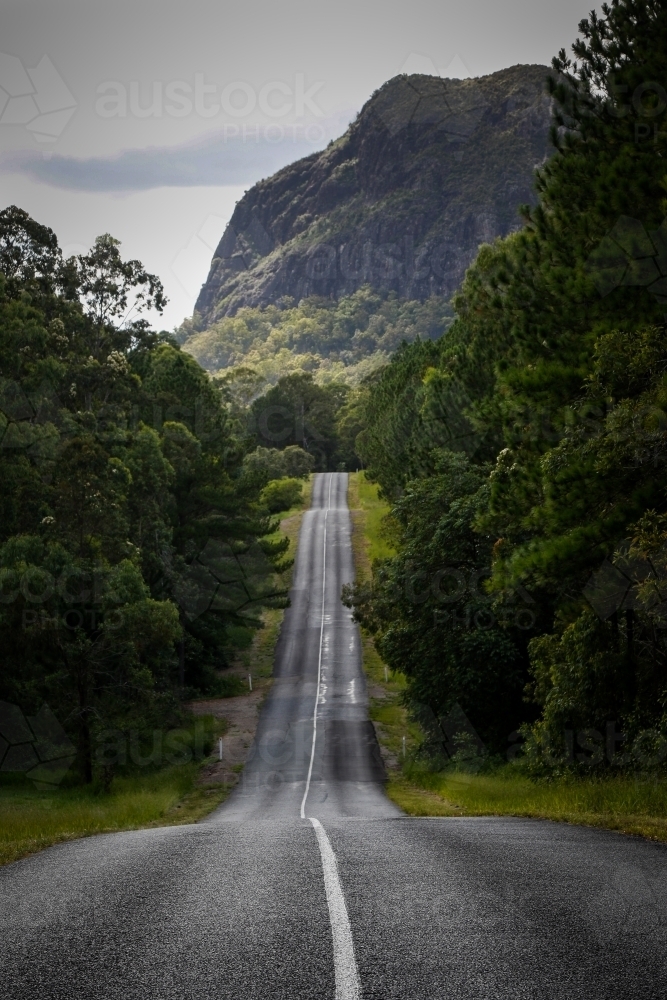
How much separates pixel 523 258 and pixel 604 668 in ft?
27.8

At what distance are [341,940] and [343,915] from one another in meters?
0.64

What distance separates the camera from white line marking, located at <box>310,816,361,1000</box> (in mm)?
5153

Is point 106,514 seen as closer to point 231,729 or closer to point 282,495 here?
point 231,729

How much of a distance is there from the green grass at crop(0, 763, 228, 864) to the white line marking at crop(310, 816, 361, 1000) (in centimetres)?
628

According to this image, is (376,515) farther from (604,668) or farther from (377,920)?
(377,920)

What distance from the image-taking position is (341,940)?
6.01 m

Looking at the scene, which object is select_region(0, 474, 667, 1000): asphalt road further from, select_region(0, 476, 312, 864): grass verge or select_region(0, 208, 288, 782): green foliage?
select_region(0, 208, 288, 782): green foliage

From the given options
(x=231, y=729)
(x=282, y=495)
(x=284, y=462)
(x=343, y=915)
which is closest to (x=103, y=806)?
(x=231, y=729)

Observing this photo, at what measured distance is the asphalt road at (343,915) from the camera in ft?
17.5

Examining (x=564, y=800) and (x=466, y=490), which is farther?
(x=466, y=490)

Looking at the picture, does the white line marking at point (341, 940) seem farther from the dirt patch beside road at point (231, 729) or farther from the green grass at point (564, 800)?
the dirt patch beside road at point (231, 729)

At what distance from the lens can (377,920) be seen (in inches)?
255

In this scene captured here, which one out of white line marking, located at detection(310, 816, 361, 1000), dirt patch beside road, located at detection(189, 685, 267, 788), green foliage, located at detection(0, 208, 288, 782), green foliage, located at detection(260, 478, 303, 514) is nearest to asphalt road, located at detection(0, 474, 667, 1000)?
white line marking, located at detection(310, 816, 361, 1000)

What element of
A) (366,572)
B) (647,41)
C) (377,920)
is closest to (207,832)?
(377,920)
